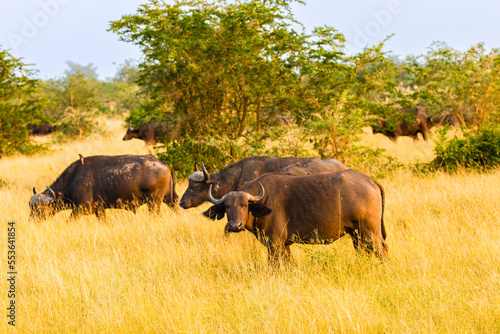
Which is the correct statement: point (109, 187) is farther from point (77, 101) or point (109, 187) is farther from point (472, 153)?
point (77, 101)

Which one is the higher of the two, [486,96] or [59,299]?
[486,96]

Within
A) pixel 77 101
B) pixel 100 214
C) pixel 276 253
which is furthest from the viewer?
pixel 77 101

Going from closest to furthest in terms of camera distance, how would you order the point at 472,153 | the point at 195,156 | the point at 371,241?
the point at 371,241 → the point at 472,153 → the point at 195,156

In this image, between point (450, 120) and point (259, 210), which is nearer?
point (259, 210)

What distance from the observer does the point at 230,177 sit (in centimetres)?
884

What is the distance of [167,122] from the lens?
12984mm

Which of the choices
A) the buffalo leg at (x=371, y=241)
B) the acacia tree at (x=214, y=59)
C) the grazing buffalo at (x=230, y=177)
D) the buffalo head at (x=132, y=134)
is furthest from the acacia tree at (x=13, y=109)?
the buffalo leg at (x=371, y=241)

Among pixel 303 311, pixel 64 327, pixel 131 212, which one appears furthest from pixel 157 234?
pixel 303 311

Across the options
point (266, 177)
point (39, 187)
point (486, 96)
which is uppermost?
point (486, 96)

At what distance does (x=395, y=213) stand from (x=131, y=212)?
5.30 meters

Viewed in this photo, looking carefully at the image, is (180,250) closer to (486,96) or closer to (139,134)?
(486,96)

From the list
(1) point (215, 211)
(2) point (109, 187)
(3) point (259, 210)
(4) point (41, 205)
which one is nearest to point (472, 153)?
(3) point (259, 210)

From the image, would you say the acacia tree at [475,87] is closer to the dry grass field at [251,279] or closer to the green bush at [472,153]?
the green bush at [472,153]

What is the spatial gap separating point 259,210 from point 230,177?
10.2 ft
